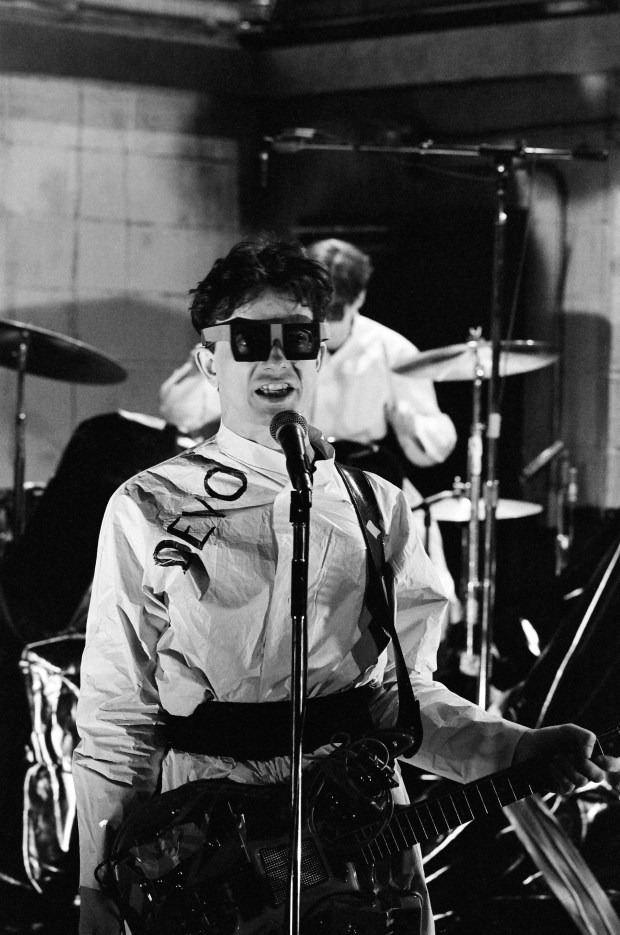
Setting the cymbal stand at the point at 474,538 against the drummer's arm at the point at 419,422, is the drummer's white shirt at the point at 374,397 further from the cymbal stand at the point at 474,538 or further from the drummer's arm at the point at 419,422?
the cymbal stand at the point at 474,538

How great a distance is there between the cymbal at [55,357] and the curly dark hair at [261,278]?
235cm

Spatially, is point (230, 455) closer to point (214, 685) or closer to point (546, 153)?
point (214, 685)

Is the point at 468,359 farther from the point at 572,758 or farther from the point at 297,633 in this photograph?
the point at 297,633

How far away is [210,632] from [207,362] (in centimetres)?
48

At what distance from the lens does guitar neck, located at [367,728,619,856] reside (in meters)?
1.80

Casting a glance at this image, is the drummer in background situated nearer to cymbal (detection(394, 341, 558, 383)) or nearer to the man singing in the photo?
cymbal (detection(394, 341, 558, 383))

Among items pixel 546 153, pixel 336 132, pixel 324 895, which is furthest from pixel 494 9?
pixel 324 895

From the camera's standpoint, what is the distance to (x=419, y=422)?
4848 millimetres

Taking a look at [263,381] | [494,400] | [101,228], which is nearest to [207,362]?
[263,381]

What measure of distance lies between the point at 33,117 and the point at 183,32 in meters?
0.91

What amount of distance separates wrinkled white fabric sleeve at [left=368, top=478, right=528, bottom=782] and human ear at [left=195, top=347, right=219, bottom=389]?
0.38 m

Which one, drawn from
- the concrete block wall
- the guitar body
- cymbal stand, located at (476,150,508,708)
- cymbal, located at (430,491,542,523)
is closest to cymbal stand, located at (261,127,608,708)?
cymbal stand, located at (476,150,508,708)

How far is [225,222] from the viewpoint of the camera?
627cm

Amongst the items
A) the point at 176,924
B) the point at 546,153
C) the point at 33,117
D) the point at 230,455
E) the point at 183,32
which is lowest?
the point at 176,924
